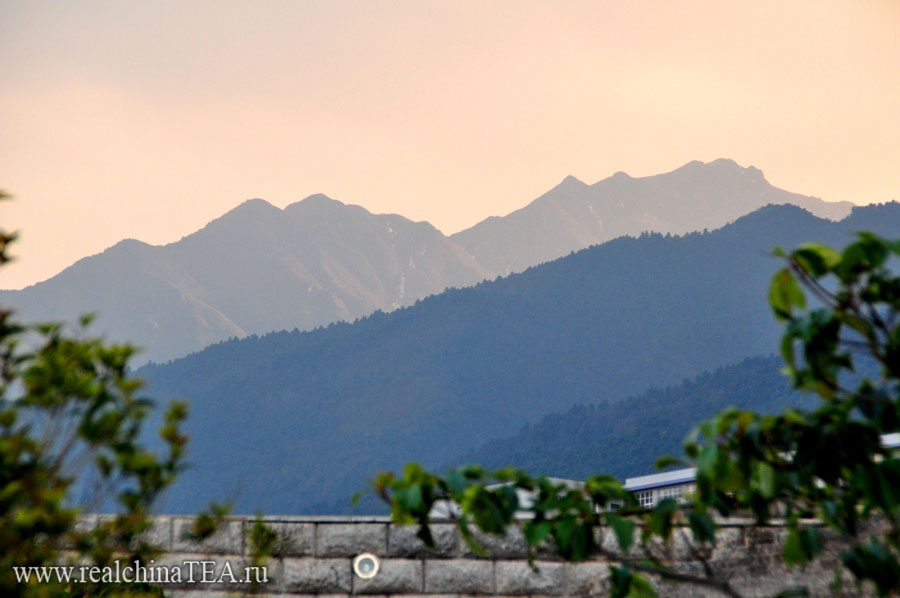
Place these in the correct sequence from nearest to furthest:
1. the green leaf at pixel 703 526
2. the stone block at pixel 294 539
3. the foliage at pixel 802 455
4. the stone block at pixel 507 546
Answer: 1. the foliage at pixel 802 455
2. the green leaf at pixel 703 526
3. the stone block at pixel 507 546
4. the stone block at pixel 294 539

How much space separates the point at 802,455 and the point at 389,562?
163 inches

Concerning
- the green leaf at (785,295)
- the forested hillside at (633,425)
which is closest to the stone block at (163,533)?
the green leaf at (785,295)

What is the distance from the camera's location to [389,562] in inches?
253

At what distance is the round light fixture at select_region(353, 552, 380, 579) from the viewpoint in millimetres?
6438

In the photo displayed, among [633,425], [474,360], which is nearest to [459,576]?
[633,425]

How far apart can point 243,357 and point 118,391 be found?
6571 inches

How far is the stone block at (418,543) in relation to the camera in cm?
632

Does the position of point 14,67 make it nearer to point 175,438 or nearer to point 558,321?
point 175,438

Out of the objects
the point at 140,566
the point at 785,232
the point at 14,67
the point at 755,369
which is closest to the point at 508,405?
the point at 755,369

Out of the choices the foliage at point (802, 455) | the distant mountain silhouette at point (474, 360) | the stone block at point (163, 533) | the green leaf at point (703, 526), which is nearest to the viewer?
the foliage at point (802, 455)

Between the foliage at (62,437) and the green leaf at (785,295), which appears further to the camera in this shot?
the foliage at (62,437)

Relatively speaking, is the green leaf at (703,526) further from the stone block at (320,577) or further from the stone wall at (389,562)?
the stone block at (320,577)

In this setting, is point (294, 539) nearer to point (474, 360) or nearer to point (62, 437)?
point (62, 437)

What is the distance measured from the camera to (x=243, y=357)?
547 feet
